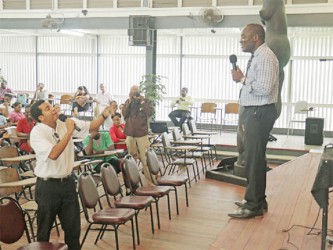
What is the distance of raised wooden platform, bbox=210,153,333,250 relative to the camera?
361cm

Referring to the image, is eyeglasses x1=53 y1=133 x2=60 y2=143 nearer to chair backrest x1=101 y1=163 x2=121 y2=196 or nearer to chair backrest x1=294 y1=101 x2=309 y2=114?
chair backrest x1=101 y1=163 x2=121 y2=196

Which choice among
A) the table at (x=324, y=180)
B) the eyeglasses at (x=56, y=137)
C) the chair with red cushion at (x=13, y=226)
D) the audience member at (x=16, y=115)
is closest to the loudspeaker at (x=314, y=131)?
the audience member at (x=16, y=115)

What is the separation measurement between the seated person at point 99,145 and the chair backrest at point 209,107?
7045 millimetres

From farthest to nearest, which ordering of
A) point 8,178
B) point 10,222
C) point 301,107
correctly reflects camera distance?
1. point 301,107
2. point 8,178
3. point 10,222

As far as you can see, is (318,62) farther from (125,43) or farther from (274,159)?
(125,43)

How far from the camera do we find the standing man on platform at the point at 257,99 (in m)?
3.68

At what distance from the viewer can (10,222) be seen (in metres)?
3.54

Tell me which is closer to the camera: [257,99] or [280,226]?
[257,99]

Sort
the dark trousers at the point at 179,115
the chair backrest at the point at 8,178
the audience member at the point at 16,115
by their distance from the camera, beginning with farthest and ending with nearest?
1. the dark trousers at the point at 179,115
2. the audience member at the point at 16,115
3. the chair backrest at the point at 8,178

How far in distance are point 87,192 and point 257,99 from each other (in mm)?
1921

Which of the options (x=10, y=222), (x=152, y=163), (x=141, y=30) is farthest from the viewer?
(x=141, y=30)

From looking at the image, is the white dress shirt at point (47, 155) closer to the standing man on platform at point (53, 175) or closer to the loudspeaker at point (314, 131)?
the standing man on platform at point (53, 175)

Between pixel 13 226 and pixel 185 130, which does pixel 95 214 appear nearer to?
pixel 13 226

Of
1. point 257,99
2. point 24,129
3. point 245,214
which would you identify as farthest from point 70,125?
point 24,129
